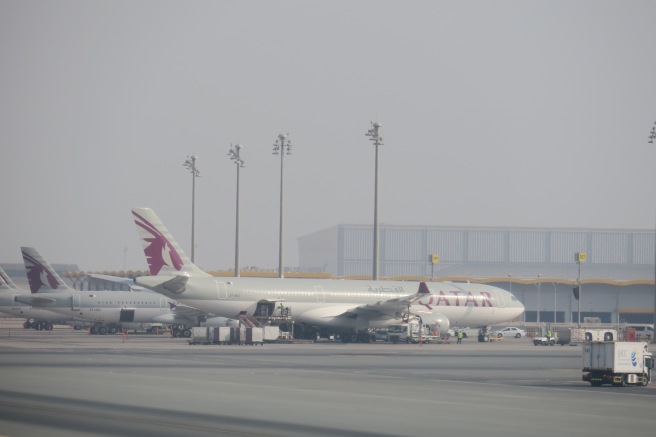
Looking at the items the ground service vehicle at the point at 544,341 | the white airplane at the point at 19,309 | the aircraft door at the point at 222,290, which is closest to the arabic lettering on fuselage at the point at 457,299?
the ground service vehicle at the point at 544,341

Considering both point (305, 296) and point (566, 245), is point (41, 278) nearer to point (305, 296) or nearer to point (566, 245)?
point (305, 296)

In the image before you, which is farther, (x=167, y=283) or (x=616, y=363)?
(x=167, y=283)

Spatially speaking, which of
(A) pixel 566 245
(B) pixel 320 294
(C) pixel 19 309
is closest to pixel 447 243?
(A) pixel 566 245

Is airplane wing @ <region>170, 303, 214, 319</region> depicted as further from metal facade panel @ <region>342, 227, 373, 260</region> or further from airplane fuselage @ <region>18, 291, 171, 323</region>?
metal facade panel @ <region>342, 227, 373, 260</region>

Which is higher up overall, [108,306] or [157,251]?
[157,251]

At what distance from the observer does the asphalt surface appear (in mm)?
25828

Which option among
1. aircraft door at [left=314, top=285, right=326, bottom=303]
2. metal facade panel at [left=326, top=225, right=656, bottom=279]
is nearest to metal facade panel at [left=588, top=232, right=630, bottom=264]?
metal facade panel at [left=326, top=225, right=656, bottom=279]

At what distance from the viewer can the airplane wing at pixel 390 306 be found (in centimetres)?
7781

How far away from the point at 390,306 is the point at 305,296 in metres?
5.86

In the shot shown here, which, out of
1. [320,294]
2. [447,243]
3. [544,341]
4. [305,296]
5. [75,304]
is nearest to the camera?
[305,296]

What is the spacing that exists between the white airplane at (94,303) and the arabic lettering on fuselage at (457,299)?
837 inches

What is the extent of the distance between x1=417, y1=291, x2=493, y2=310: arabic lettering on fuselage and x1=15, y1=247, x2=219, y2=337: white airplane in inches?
837

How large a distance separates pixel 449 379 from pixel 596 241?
141 metres

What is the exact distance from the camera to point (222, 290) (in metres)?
75.4
